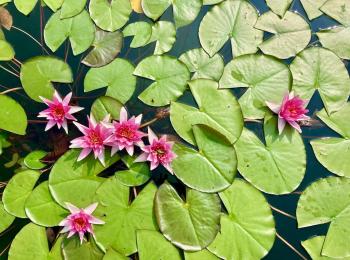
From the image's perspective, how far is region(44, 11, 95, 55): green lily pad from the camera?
2607 mm

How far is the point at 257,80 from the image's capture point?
243 cm

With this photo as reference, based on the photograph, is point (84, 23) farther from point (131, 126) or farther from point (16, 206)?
point (16, 206)

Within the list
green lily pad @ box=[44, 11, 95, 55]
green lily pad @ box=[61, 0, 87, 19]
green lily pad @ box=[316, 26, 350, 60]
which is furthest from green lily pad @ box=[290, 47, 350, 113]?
green lily pad @ box=[61, 0, 87, 19]

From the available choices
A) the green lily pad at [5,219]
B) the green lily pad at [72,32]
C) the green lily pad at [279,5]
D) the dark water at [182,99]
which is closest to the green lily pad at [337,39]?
the dark water at [182,99]

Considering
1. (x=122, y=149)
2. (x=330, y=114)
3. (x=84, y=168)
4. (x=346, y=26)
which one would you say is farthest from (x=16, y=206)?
(x=346, y=26)

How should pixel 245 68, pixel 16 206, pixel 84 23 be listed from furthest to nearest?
pixel 84 23, pixel 245 68, pixel 16 206

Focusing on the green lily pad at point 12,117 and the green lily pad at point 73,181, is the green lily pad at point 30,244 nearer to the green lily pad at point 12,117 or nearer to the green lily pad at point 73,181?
the green lily pad at point 73,181

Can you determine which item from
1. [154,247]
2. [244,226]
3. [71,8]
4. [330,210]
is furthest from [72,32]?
[330,210]

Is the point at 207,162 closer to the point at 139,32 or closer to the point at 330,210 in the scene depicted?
the point at 330,210

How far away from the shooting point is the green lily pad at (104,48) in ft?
8.42

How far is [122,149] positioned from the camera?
7.60 feet

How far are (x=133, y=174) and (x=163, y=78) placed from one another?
721 millimetres

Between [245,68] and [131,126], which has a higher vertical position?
[245,68]

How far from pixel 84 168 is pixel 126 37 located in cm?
116
